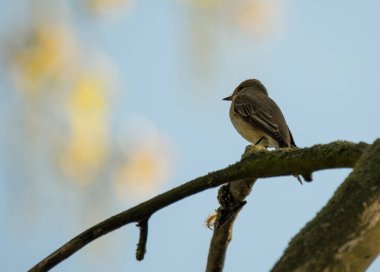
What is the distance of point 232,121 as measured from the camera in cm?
1016

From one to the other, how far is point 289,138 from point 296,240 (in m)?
7.48

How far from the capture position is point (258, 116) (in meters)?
9.64

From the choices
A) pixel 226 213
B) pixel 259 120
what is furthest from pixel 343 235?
pixel 259 120

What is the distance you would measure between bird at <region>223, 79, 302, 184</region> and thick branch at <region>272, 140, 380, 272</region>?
654cm

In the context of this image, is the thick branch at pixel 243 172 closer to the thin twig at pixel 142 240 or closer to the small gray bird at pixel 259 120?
the thin twig at pixel 142 240

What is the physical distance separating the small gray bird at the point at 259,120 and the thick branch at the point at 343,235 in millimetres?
6724

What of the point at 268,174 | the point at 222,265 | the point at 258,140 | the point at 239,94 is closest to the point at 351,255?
the point at 268,174

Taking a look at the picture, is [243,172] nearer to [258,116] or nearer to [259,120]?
[259,120]

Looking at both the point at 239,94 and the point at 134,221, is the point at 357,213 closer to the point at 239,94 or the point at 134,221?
the point at 134,221

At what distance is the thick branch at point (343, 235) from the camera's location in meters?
1.71

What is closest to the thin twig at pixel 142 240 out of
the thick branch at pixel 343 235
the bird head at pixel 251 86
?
the thick branch at pixel 343 235

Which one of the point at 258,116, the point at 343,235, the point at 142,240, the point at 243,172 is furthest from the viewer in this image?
the point at 258,116

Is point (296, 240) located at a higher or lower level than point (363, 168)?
lower

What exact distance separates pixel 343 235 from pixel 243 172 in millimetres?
1115
